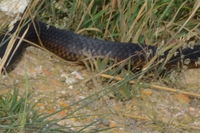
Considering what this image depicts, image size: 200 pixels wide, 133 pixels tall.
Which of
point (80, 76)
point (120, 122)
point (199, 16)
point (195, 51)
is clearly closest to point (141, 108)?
point (120, 122)

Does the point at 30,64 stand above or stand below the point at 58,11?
below

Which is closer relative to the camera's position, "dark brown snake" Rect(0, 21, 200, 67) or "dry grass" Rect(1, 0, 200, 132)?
"dry grass" Rect(1, 0, 200, 132)

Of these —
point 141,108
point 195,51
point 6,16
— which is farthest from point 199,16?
point 6,16

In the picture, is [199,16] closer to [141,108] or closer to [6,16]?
[141,108]

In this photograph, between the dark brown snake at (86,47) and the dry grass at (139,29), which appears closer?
the dry grass at (139,29)

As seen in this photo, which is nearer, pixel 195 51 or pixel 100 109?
pixel 100 109

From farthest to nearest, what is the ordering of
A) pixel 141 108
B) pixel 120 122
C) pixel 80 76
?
1. pixel 80 76
2. pixel 141 108
3. pixel 120 122

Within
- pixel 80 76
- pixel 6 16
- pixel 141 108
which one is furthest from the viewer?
pixel 6 16
